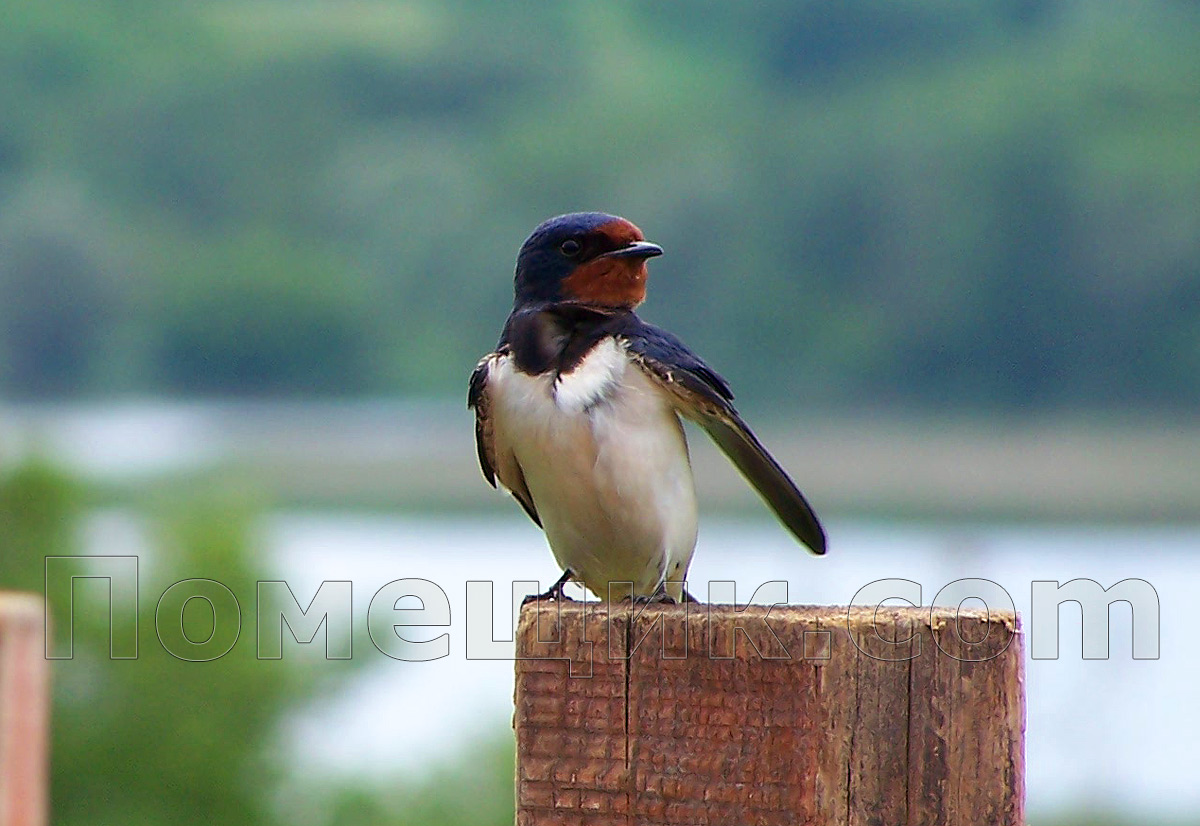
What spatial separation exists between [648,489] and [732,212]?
72.4ft

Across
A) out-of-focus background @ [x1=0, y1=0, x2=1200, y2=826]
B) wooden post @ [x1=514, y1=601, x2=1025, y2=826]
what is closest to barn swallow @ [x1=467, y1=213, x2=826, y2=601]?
wooden post @ [x1=514, y1=601, x2=1025, y2=826]

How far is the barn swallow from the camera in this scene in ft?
9.93

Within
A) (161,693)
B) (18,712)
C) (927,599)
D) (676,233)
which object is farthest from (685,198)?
(18,712)

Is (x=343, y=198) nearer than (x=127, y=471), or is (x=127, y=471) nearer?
(x=127, y=471)

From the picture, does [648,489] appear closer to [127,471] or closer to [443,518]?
[127,471]

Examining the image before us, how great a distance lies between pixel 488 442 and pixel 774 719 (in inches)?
70.3

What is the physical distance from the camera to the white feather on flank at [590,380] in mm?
3025

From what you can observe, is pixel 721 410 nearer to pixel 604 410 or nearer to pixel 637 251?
pixel 604 410

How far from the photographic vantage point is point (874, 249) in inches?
989

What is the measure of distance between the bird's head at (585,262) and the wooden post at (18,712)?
4.59ft

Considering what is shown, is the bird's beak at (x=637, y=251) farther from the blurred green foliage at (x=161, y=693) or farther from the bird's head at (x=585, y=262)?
the blurred green foliage at (x=161, y=693)

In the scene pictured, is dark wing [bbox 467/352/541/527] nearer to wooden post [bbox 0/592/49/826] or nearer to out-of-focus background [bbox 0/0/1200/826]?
wooden post [bbox 0/592/49/826]

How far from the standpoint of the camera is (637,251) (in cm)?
306

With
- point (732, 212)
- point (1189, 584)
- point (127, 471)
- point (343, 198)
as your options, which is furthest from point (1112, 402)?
point (127, 471)
